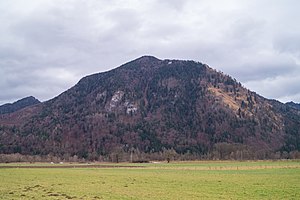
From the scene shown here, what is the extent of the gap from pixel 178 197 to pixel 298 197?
11049 mm

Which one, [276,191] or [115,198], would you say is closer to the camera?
[115,198]

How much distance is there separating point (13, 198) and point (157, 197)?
13.8 metres

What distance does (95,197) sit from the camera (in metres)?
37.2

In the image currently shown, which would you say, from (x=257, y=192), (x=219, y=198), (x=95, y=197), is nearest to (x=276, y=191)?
(x=257, y=192)

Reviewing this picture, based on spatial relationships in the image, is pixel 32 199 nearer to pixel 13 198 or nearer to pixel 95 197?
pixel 13 198

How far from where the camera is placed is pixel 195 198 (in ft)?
116

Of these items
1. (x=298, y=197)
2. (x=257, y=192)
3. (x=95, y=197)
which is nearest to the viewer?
(x=298, y=197)

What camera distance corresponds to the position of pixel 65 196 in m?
38.0

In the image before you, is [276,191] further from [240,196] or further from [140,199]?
[140,199]

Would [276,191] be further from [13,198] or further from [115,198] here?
[13,198]

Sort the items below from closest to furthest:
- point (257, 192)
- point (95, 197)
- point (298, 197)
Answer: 1. point (298, 197)
2. point (95, 197)
3. point (257, 192)

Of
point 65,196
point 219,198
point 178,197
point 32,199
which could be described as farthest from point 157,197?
point 32,199

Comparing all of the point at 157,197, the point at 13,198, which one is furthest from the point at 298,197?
the point at 13,198

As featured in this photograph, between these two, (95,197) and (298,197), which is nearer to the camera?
(298,197)
